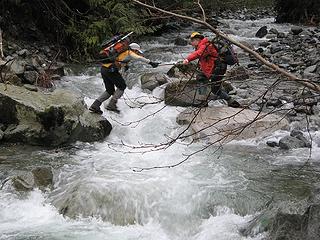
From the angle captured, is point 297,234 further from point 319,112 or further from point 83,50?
point 83,50

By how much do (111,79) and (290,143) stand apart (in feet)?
11.7

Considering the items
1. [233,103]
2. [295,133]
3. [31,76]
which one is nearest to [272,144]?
[295,133]

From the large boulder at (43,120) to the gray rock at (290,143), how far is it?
3.25 m

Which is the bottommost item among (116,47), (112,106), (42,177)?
(112,106)

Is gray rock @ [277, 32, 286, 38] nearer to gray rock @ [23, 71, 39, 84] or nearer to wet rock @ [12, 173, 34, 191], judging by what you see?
gray rock @ [23, 71, 39, 84]

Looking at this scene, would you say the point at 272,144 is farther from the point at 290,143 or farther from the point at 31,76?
the point at 31,76

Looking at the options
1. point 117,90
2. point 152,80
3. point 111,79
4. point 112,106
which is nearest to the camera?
point 111,79

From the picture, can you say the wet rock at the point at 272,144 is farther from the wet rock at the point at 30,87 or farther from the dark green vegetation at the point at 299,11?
Answer: the dark green vegetation at the point at 299,11

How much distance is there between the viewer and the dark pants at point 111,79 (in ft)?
29.1

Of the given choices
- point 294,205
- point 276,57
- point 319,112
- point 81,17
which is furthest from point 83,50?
point 294,205

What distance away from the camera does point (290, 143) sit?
26.8 feet

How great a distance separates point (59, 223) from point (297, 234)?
2868 millimetres

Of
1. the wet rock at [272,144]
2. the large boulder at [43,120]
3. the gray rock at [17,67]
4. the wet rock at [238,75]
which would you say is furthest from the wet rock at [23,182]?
the wet rock at [272,144]

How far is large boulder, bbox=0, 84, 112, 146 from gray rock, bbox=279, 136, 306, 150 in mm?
3251
